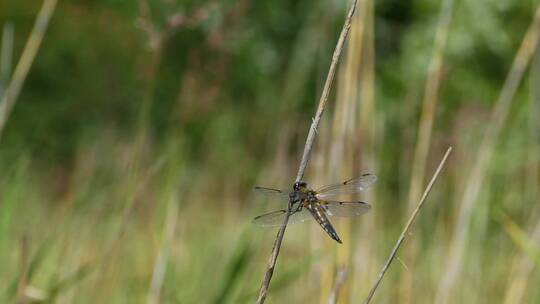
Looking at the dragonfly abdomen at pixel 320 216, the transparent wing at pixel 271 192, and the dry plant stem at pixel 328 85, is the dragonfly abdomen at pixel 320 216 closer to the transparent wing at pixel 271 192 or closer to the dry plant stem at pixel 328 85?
the transparent wing at pixel 271 192

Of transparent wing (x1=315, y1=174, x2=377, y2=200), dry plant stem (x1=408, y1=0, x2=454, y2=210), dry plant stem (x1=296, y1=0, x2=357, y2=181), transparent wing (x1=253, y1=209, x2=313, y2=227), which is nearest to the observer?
Result: dry plant stem (x1=296, y1=0, x2=357, y2=181)

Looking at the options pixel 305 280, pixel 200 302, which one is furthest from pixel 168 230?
pixel 305 280

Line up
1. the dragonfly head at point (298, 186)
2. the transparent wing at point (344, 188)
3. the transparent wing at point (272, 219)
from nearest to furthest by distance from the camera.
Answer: the dragonfly head at point (298, 186) → the transparent wing at point (272, 219) → the transparent wing at point (344, 188)

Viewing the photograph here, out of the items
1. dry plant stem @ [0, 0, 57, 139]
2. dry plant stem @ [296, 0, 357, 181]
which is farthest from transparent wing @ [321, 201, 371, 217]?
dry plant stem @ [0, 0, 57, 139]

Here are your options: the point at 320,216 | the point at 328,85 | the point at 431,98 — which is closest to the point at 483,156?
the point at 431,98

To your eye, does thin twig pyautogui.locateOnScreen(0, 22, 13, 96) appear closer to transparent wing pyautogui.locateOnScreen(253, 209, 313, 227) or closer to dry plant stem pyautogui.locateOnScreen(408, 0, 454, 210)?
transparent wing pyautogui.locateOnScreen(253, 209, 313, 227)

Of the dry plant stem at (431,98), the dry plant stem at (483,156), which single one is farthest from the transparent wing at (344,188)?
the dry plant stem at (483,156)

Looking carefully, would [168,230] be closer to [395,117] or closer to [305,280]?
[305,280]
